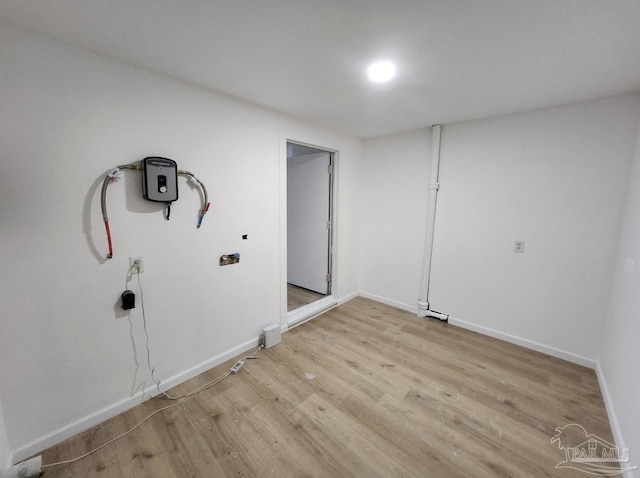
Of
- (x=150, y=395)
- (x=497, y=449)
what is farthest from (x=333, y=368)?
(x=150, y=395)

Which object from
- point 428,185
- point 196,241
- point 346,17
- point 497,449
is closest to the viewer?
point 346,17

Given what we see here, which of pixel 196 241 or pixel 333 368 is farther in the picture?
pixel 333 368

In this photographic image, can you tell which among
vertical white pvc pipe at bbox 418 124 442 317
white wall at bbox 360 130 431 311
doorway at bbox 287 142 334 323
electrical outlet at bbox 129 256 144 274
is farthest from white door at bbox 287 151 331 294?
electrical outlet at bbox 129 256 144 274

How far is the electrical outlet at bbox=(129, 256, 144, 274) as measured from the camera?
1707 millimetres

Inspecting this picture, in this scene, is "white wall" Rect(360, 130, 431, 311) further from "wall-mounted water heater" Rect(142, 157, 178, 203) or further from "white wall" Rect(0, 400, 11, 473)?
"white wall" Rect(0, 400, 11, 473)

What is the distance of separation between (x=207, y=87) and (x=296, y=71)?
0.76m

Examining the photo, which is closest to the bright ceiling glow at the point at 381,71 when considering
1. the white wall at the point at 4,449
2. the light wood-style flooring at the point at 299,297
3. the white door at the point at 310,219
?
the white door at the point at 310,219

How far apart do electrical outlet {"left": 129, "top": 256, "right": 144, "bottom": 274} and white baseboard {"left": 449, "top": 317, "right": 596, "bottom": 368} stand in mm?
3182

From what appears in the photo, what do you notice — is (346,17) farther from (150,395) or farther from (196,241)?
(150,395)

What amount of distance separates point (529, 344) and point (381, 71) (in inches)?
113

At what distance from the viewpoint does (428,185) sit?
3074 millimetres

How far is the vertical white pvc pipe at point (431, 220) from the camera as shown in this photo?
2.92 metres

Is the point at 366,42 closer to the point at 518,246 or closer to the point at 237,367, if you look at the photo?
the point at 518,246

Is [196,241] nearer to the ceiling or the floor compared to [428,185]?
nearer to the floor
